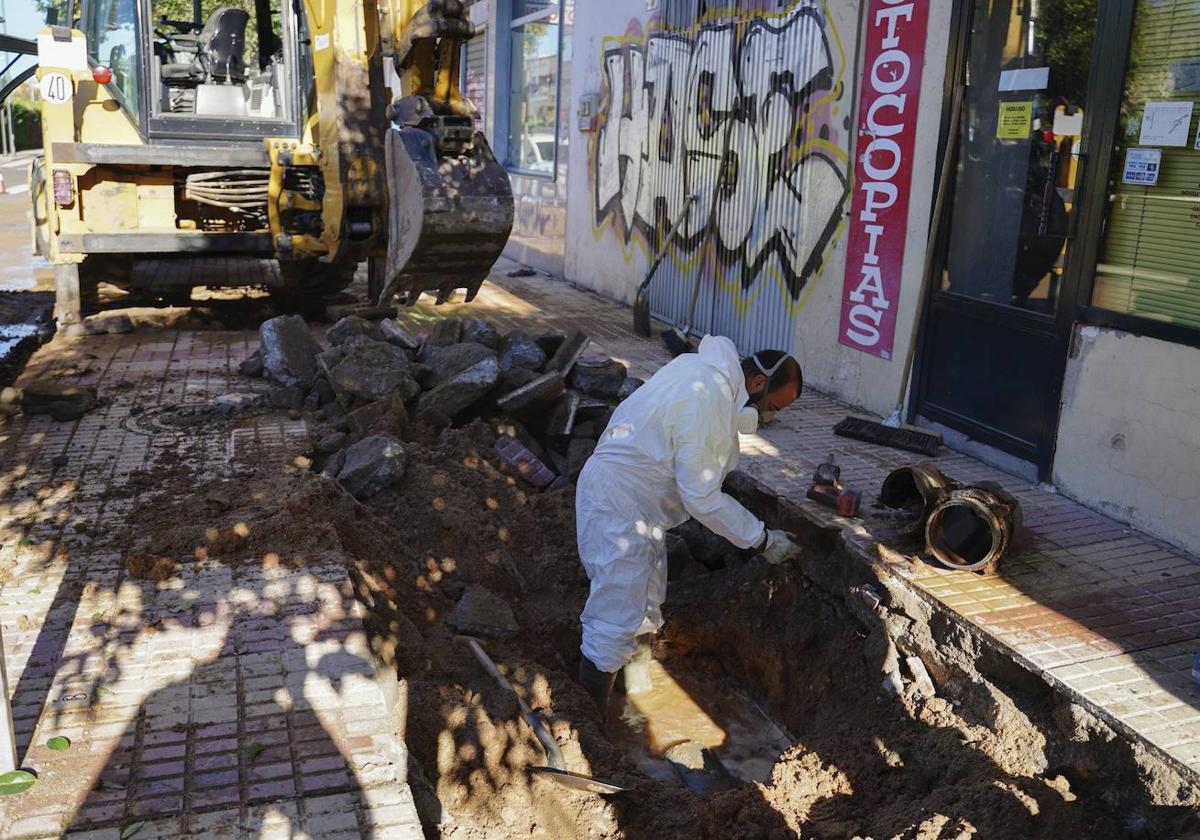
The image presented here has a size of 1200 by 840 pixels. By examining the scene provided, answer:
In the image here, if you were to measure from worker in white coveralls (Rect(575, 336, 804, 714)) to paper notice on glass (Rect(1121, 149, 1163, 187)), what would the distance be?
2.14m

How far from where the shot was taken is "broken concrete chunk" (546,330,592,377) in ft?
25.9

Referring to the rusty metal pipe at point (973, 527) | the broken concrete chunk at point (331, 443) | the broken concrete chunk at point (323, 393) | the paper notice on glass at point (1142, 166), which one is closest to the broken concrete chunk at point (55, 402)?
the broken concrete chunk at point (323, 393)

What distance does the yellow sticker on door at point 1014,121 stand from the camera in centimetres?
614

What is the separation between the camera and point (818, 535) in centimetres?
543

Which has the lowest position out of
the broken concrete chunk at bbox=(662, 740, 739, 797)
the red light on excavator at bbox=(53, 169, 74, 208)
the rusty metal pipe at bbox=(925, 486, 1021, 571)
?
the broken concrete chunk at bbox=(662, 740, 739, 797)

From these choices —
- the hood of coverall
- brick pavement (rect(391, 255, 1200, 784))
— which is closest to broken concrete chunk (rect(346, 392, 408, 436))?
brick pavement (rect(391, 255, 1200, 784))

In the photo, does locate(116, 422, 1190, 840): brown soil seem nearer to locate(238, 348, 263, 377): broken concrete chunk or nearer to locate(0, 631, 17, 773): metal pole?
locate(0, 631, 17, 773): metal pole

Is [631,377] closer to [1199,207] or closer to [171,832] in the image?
[1199,207]

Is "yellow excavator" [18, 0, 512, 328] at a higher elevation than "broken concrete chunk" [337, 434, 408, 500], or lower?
higher

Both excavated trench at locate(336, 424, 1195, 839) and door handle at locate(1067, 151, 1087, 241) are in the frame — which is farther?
door handle at locate(1067, 151, 1087, 241)

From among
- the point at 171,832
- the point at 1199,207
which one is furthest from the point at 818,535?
the point at 171,832

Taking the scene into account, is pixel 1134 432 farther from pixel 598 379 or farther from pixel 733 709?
pixel 598 379

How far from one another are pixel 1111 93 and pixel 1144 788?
3652mm

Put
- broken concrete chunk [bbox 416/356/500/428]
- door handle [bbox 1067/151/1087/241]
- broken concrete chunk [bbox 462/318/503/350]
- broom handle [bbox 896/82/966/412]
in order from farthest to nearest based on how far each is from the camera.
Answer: broken concrete chunk [bbox 462/318/503/350] → broken concrete chunk [bbox 416/356/500/428] → broom handle [bbox 896/82/966/412] → door handle [bbox 1067/151/1087/241]
